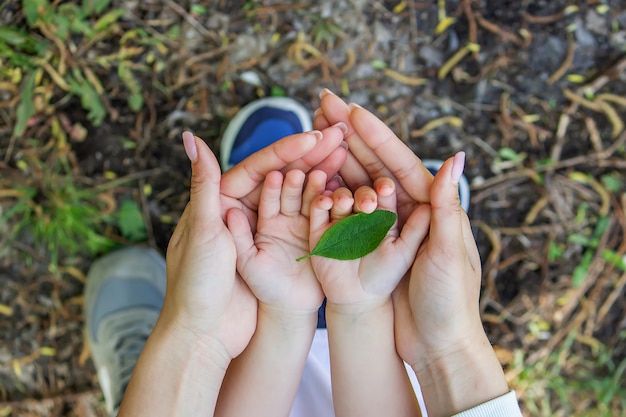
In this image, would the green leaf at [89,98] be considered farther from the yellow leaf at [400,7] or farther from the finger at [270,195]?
the yellow leaf at [400,7]

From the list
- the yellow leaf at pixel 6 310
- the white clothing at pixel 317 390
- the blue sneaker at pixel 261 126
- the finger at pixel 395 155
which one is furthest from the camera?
the yellow leaf at pixel 6 310

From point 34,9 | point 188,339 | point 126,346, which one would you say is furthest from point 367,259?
point 34,9

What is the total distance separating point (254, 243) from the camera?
1269 mm

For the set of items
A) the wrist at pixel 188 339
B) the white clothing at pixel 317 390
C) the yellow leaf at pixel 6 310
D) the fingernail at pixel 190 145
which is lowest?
the yellow leaf at pixel 6 310

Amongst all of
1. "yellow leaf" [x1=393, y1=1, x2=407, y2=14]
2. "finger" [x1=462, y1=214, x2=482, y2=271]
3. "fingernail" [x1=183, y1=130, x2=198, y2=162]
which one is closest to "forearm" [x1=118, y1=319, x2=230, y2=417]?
"fingernail" [x1=183, y1=130, x2=198, y2=162]

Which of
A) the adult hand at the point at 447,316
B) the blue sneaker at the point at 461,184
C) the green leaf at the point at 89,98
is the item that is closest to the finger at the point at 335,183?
the adult hand at the point at 447,316

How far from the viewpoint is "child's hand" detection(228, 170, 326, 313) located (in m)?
1.23

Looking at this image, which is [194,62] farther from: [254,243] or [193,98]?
[254,243]

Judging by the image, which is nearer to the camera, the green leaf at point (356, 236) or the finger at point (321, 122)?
the green leaf at point (356, 236)

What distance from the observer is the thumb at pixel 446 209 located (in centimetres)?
114

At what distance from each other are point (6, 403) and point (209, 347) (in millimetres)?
1285

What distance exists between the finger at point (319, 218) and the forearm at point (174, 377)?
348mm

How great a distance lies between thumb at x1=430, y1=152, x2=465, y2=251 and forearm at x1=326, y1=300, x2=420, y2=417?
228 millimetres

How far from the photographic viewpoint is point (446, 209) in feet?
3.77
